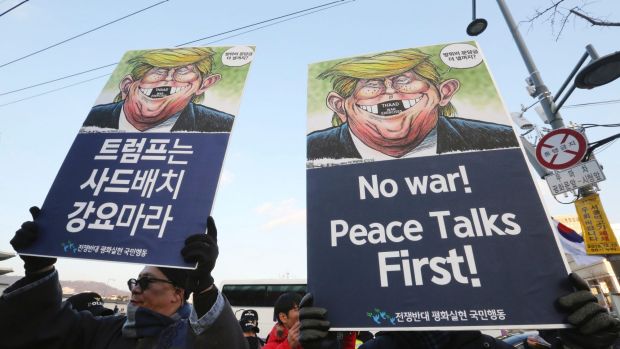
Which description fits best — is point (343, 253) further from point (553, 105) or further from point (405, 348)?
point (553, 105)

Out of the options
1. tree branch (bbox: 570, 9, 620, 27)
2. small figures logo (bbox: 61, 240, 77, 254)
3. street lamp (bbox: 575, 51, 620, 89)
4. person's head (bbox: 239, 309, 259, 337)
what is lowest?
person's head (bbox: 239, 309, 259, 337)

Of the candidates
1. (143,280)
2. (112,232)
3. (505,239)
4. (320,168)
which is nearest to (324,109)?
(320,168)

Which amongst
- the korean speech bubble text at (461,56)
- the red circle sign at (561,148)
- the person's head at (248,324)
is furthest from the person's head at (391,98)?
the person's head at (248,324)

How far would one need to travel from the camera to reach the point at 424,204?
1.63 m

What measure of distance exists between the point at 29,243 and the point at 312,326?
1.62 metres

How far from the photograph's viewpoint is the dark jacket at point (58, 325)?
1573 millimetres

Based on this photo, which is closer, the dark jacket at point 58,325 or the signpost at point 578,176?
the dark jacket at point 58,325

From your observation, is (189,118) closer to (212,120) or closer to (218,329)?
(212,120)

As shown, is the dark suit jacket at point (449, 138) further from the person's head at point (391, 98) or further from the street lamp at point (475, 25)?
the street lamp at point (475, 25)

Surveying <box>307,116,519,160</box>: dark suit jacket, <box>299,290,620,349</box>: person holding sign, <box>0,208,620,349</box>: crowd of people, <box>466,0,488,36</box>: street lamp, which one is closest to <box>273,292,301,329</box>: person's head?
<box>0,208,620,349</box>: crowd of people

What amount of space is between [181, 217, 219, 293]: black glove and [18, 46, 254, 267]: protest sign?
0.07 metres

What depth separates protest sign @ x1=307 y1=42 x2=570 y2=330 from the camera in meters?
1.37

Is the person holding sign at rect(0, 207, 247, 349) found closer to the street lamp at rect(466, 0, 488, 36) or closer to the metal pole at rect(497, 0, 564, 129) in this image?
the metal pole at rect(497, 0, 564, 129)

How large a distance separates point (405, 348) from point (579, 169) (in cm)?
411
